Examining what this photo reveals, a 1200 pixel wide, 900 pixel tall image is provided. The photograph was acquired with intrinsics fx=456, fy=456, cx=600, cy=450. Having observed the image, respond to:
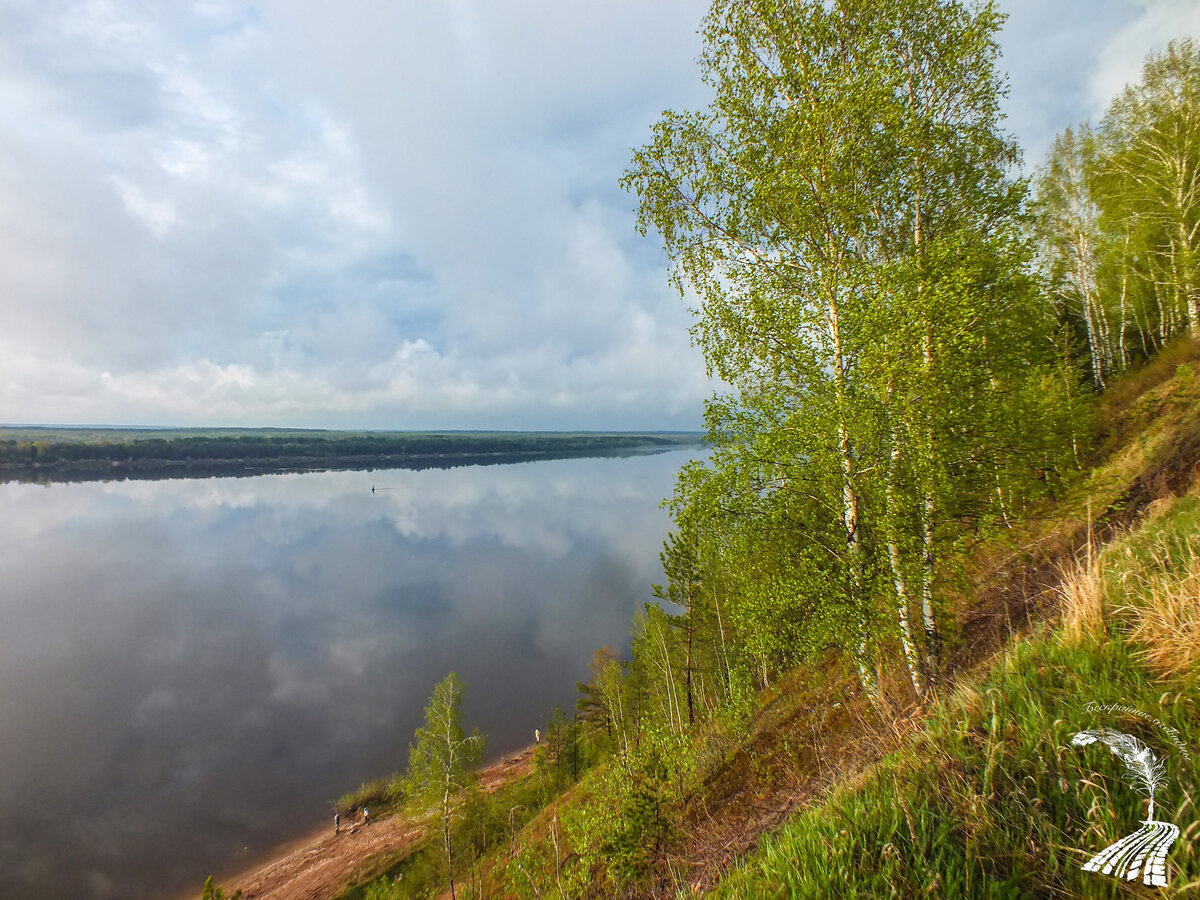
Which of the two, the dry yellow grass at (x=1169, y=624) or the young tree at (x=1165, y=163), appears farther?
the young tree at (x=1165, y=163)

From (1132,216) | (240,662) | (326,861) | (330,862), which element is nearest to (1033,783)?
(1132,216)

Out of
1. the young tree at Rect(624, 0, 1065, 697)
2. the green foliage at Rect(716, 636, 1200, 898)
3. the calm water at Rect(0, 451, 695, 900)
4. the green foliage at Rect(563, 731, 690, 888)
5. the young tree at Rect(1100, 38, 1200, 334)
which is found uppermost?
the young tree at Rect(1100, 38, 1200, 334)

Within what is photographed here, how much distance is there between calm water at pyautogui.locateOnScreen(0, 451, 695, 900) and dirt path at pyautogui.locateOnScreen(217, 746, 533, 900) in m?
2.01

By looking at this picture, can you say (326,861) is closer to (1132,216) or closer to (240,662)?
(240,662)

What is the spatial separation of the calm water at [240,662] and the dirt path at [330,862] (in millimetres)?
2008

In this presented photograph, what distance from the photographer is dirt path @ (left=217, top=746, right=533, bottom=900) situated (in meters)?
19.8

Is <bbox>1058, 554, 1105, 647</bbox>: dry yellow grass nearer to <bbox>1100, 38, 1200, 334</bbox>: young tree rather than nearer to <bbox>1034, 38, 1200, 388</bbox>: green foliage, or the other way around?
<bbox>1034, 38, 1200, 388</bbox>: green foliage

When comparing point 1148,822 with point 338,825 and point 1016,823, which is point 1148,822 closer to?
point 1016,823

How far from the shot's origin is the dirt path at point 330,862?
779 inches

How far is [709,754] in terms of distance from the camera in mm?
12406

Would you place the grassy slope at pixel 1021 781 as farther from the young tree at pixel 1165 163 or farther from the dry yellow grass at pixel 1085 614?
the young tree at pixel 1165 163

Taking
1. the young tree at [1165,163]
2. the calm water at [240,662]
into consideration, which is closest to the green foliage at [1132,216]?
the young tree at [1165,163]

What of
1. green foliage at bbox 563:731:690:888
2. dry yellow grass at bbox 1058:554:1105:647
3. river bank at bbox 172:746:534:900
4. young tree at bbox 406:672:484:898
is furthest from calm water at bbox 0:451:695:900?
dry yellow grass at bbox 1058:554:1105:647

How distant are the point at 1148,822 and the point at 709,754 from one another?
12430 millimetres
